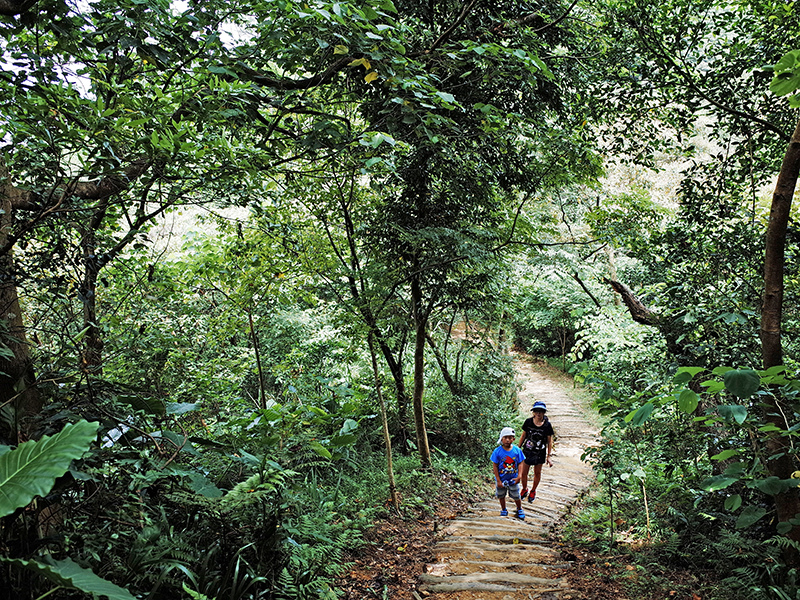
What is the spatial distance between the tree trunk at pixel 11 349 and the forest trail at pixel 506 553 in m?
3.15

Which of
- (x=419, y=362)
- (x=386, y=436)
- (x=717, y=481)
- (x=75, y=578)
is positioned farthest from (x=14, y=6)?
(x=419, y=362)

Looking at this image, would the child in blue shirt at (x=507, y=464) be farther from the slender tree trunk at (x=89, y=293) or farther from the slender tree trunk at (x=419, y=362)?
the slender tree trunk at (x=89, y=293)

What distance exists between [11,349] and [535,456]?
5.44m

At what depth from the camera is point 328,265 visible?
5.47m

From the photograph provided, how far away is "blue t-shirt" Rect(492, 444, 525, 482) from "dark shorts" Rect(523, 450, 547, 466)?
9.6 inches

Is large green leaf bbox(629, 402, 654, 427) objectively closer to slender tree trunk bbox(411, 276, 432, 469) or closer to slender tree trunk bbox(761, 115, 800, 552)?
slender tree trunk bbox(761, 115, 800, 552)

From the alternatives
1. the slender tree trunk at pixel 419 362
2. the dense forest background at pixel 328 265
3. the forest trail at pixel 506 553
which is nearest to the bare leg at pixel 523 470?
the forest trail at pixel 506 553

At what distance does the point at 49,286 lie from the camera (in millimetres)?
2656

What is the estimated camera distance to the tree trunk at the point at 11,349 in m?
2.06

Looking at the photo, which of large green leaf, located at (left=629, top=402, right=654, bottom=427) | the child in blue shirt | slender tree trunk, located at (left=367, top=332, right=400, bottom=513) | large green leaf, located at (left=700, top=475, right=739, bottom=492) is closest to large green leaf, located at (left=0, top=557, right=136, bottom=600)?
large green leaf, located at (left=629, top=402, right=654, bottom=427)

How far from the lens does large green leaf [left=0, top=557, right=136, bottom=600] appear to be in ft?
3.88

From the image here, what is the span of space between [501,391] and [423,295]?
4149 millimetres

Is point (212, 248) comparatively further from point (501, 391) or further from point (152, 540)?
point (501, 391)

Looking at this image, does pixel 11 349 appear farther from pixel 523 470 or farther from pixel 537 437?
pixel 523 470
